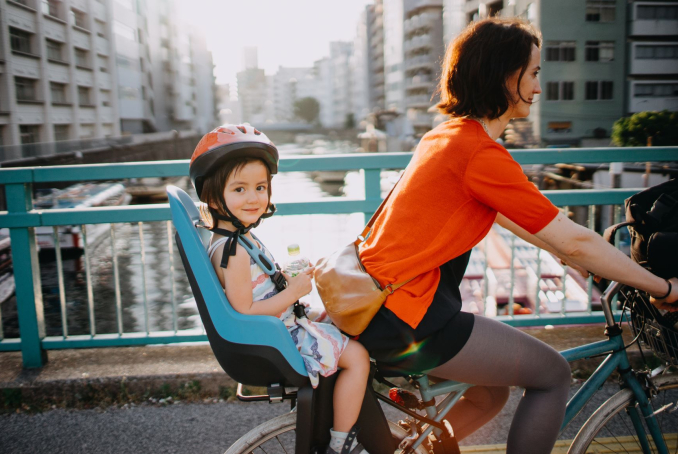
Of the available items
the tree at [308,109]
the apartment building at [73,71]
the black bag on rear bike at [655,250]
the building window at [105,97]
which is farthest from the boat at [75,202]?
the tree at [308,109]

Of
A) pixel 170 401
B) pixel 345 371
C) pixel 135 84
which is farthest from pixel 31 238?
pixel 135 84

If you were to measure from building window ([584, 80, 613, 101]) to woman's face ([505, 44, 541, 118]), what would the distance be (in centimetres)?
3278

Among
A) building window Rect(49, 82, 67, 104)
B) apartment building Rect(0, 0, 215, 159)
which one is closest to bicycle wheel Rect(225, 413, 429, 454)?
apartment building Rect(0, 0, 215, 159)

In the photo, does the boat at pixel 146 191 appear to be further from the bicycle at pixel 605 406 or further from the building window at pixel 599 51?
the bicycle at pixel 605 406

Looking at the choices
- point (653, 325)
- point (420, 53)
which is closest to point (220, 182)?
Result: point (653, 325)

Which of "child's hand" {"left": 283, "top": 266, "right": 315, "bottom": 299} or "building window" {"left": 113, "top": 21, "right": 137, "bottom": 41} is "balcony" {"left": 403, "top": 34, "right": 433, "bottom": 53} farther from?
"child's hand" {"left": 283, "top": 266, "right": 315, "bottom": 299}

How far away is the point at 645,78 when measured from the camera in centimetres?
2006

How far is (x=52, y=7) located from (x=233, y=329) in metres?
44.8

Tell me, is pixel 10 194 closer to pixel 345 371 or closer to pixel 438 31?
pixel 345 371

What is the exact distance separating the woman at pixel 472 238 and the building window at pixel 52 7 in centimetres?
4160

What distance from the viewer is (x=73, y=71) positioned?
126 ft

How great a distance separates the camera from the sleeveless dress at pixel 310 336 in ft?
4.85

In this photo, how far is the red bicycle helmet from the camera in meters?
1.49

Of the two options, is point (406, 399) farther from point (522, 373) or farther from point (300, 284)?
point (300, 284)
